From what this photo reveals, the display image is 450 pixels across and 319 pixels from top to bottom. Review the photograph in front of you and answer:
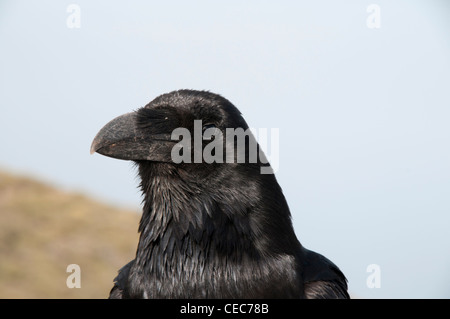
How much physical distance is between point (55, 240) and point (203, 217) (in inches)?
660

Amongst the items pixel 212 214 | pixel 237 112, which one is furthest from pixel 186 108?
pixel 212 214

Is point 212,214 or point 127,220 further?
point 127,220

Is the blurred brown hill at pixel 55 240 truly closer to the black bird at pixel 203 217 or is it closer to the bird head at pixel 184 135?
the black bird at pixel 203 217

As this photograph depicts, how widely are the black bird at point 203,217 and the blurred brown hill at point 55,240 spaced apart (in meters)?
13.3

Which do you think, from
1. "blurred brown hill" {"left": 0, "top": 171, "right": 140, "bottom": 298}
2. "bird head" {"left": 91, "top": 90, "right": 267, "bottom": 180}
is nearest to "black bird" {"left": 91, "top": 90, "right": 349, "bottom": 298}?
"bird head" {"left": 91, "top": 90, "right": 267, "bottom": 180}

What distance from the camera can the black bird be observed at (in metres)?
4.54

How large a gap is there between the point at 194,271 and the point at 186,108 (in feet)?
4.28

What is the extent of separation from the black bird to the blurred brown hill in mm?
13291

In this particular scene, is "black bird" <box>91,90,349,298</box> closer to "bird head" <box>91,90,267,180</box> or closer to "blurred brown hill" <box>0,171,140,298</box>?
"bird head" <box>91,90,267,180</box>

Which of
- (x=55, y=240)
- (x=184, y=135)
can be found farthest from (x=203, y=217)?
(x=55, y=240)

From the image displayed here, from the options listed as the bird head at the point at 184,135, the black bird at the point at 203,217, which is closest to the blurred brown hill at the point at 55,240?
the black bird at the point at 203,217
